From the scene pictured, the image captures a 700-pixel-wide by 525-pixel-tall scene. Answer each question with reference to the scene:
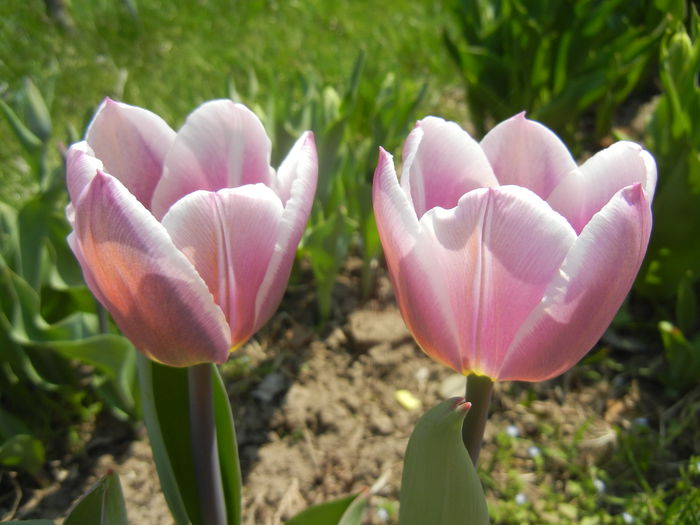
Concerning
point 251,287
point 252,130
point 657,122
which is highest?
point 252,130

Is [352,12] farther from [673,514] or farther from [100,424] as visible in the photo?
[673,514]

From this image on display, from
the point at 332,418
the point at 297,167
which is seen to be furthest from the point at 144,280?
the point at 332,418

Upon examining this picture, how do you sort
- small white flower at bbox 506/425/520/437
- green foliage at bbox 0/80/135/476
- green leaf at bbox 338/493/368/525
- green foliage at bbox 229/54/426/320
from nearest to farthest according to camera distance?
1. green leaf at bbox 338/493/368/525
2. green foliage at bbox 0/80/135/476
3. small white flower at bbox 506/425/520/437
4. green foliage at bbox 229/54/426/320

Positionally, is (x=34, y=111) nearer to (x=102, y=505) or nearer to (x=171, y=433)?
(x=171, y=433)

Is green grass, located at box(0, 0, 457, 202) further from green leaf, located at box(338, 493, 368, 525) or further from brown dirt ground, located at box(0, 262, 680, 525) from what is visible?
green leaf, located at box(338, 493, 368, 525)

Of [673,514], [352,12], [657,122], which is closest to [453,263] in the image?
[673,514]

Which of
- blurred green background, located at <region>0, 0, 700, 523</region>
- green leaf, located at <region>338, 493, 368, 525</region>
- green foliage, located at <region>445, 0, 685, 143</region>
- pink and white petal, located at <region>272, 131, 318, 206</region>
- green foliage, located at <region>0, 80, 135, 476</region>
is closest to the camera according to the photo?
pink and white petal, located at <region>272, 131, 318, 206</region>

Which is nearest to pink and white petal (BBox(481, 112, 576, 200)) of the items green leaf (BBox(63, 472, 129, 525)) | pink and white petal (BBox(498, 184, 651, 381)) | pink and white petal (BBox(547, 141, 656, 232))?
pink and white petal (BBox(547, 141, 656, 232))

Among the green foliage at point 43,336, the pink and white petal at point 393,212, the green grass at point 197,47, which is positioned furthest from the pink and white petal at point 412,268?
the green grass at point 197,47
